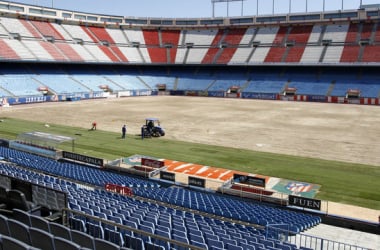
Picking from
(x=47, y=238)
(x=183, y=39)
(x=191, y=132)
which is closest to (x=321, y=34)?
(x=183, y=39)

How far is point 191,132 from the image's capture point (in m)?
43.5

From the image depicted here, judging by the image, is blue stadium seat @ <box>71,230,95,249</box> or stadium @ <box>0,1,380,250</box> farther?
stadium @ <box>0,1,380,250</box>

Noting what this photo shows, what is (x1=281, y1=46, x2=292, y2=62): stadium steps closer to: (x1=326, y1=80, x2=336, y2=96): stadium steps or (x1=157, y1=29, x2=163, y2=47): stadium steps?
(x1=326, y1=80, x2=336, y2=96): stadium steps

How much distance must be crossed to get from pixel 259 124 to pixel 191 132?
10.3m

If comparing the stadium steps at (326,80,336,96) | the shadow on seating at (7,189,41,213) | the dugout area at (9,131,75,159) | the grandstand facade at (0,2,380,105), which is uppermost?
the grandstand facade at (0,2,380,105)

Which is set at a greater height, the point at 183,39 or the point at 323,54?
the point at 183,39

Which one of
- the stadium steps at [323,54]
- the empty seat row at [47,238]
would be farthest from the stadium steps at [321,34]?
the empty seat row at [47,238]

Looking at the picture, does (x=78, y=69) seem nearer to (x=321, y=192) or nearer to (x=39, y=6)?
(x=39, y=6)

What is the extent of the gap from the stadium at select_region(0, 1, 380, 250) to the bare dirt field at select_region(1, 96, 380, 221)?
10.4 inches

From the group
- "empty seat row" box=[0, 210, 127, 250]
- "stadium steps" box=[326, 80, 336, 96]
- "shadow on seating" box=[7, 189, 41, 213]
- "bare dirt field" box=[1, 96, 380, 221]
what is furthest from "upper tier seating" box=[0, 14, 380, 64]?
"empty seat row" box=[0, 210, 127, 250]

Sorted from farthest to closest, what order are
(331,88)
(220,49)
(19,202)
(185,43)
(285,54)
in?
(185,43), (220,49), (285,54), (331,88), (19,202)

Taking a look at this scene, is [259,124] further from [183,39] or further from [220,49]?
[183,39]

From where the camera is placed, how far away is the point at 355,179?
26.5 m

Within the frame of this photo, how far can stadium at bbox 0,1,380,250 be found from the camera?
1195cm
